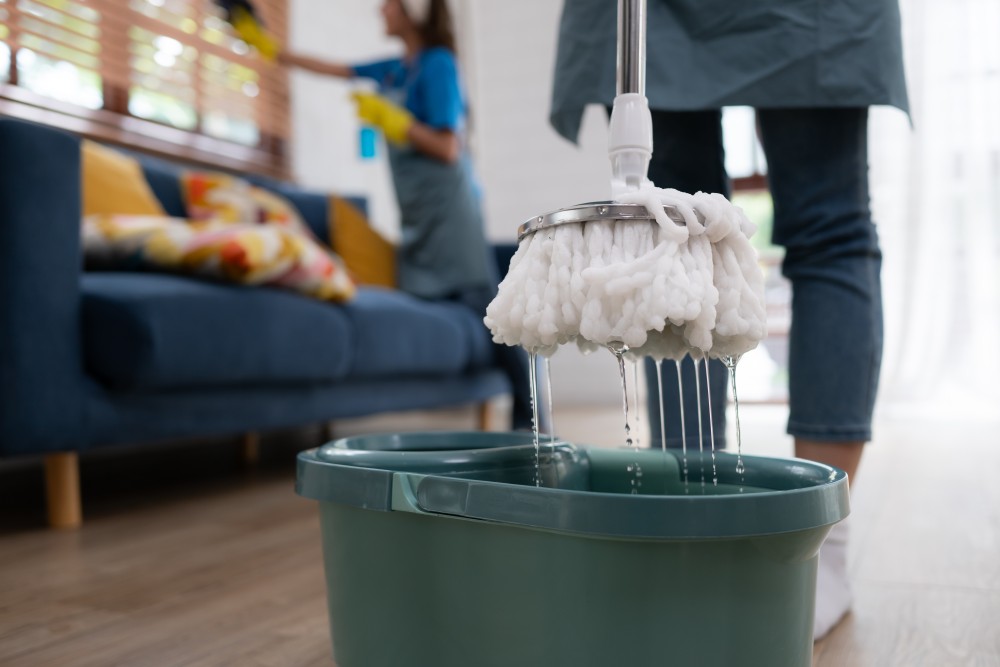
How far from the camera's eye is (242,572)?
97 cm

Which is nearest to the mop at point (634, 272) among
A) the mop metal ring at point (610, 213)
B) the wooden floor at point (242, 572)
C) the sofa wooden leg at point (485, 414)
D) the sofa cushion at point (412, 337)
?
the mop metal ring at point (610, 213)

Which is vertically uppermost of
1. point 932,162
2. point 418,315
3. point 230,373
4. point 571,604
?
point 932,162

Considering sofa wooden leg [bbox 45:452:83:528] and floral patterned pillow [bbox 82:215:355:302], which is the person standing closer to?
floral patterned pillow [bbox 82:215:355:302]

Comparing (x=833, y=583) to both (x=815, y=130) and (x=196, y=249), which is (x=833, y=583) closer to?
(x=815, y=130)

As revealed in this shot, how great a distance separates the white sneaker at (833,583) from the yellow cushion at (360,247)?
5.84 feet

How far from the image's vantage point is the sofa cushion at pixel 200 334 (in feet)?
4.08

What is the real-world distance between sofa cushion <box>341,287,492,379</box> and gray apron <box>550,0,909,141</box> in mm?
1035

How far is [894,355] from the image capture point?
9.92 ft

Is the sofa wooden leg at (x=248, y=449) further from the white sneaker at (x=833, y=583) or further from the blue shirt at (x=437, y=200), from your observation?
the white sneaker at (x=833, y=583)

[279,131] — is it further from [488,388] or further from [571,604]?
[571,604]

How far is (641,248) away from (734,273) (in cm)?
6

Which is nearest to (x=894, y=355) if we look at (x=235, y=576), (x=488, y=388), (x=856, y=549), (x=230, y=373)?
(x=488, y=388)

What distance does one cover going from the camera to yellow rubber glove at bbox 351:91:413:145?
2.14m

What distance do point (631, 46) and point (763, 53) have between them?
262 mm
